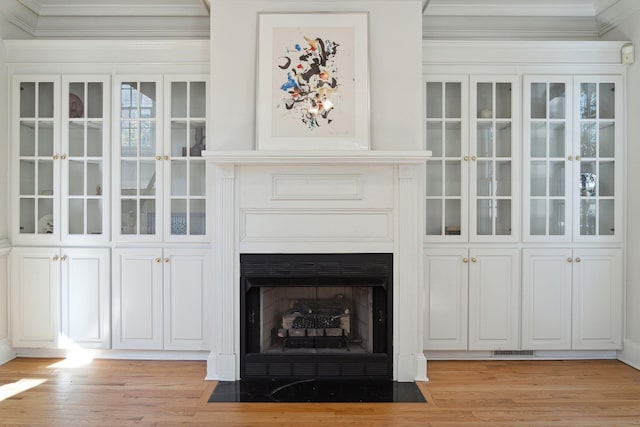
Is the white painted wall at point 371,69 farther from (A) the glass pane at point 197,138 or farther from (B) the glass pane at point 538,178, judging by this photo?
(B) the glass pane at point 538,178

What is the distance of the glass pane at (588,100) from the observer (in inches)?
143

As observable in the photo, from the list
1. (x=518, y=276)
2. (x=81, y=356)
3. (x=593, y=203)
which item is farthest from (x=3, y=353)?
(x=593, y=203)

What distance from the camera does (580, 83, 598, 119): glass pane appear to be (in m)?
3.63

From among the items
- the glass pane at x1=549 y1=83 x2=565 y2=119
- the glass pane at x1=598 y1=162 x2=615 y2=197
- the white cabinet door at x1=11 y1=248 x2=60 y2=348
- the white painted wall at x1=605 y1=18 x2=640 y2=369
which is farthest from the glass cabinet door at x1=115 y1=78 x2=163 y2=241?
the white painted wall at x1=605 y1=18 x2=640 y2=369

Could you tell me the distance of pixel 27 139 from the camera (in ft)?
12.0

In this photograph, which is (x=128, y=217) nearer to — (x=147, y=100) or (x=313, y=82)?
(x=147, y=100)

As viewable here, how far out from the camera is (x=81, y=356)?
3.64 meters

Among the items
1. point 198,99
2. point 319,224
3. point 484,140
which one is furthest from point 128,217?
point 484,140

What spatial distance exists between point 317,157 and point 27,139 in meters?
2.30

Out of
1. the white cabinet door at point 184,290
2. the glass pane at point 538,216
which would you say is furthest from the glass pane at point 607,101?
the white cabinet door at point 184,290

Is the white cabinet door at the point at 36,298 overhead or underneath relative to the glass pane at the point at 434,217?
underneath

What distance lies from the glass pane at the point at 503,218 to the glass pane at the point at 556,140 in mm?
515

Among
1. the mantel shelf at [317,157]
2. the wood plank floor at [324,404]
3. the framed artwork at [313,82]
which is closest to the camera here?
the wood plank floor at [324,404]

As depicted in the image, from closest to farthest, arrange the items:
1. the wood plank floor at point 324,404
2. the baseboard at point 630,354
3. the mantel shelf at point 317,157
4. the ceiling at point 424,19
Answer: the wood plank floor at point 324,404, the mantel shelf at point 317,157, the baseboard at point 630,354, the ceiling at point 424,19
